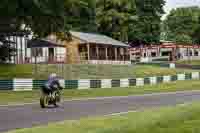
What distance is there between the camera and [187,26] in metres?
109

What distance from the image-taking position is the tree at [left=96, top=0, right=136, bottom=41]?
A: 84.6 m

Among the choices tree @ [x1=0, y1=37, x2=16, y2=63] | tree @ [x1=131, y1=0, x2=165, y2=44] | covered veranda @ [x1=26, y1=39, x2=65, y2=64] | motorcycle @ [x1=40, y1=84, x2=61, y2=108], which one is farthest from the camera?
tree @ [x1=131, y1=0, x2=165, y2=44]

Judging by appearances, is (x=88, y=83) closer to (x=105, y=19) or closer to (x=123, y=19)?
(x=123, y=19)

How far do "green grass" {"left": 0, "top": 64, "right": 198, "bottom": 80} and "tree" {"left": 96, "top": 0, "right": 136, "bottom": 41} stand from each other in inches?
1023

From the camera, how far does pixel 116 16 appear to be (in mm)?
84125

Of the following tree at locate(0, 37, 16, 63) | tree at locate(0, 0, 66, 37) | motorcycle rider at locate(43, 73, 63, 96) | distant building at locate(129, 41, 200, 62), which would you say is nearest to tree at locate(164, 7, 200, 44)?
distant building at locate(129, 41, 200, 62)

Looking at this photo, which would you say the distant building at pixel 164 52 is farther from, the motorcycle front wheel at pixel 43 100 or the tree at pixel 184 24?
the motorcycle front wheel at pixel 43 100

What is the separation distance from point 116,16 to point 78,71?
37450 mm

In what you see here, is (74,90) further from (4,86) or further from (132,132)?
(132,132)

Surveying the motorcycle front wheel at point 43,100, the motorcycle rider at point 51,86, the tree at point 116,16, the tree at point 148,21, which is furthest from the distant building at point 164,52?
the motorcycle front wheel at point 43,100

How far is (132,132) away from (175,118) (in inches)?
81.7

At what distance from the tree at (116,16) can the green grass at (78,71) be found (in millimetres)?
25975

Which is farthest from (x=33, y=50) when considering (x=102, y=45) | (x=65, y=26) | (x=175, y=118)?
(x=175, y=118)

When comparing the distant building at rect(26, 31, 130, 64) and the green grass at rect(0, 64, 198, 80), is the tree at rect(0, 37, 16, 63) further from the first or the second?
the distant building at rect(26, 31, 130, 64)
